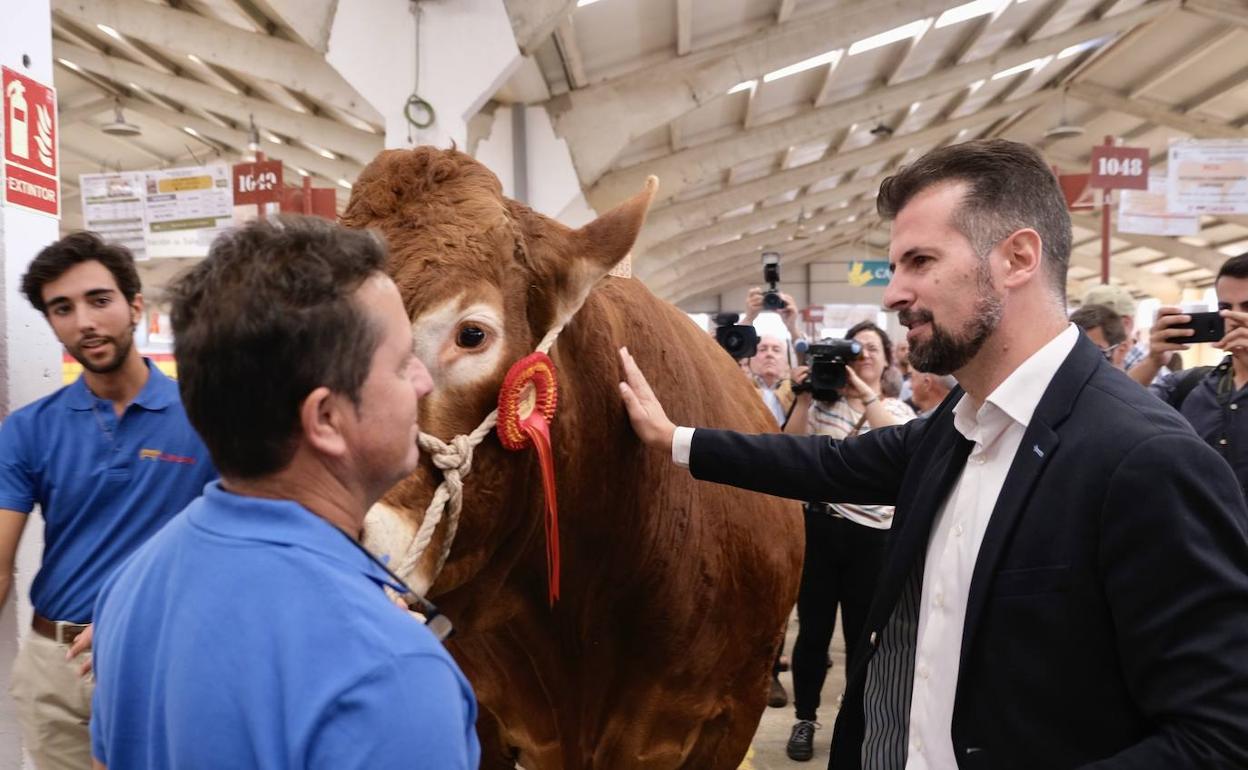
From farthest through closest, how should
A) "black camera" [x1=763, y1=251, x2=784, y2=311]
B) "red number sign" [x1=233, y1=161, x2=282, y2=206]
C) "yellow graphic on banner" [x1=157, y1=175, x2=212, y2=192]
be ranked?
"yellow graphic on banner" [x1=157, y1=175, x2=212, y2=192] → "red number sign" [x1=233, y1=161, x2=282, y2=206] → "black camera" [x1=763, y1=251, x2=784, y2=311]

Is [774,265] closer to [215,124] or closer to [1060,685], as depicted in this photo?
[1060,685]

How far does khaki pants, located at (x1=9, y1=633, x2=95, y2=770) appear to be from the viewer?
97.1 inches

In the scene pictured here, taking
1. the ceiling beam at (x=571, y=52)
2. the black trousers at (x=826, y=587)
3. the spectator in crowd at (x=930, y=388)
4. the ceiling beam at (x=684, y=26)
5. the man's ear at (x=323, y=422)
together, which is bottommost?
the black trousers at (x=826, y=587)

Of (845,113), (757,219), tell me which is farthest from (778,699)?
(757,219)

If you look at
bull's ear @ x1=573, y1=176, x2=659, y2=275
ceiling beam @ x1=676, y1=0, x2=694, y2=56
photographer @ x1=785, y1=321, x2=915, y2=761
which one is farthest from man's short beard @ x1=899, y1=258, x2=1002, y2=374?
ceiling beam @ x1=676, y1=0, x2=694, y2=56

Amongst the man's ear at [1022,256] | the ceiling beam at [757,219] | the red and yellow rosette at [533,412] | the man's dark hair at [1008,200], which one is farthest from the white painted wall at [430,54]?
the ceiling beam at [757,219]

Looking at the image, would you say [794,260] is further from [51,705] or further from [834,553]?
[51,705]

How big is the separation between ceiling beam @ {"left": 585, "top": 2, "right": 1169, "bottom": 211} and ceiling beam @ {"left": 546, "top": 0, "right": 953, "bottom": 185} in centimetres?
324

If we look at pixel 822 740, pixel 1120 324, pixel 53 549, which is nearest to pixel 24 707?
pixel 53 549

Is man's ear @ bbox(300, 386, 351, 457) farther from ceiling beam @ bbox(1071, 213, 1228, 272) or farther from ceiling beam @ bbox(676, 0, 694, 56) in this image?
ceiling beam @ bbox(1071, 213, 1228, 272)

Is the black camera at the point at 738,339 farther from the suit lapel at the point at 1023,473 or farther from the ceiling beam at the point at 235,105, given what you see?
the ceiling beam at the point at 235,105

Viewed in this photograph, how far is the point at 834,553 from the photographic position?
4551 millimetres

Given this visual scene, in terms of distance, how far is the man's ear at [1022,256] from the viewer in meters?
1.60

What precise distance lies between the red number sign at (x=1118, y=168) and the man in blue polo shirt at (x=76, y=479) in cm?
962
